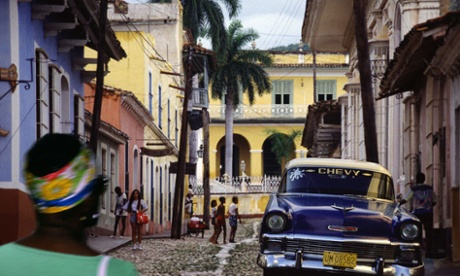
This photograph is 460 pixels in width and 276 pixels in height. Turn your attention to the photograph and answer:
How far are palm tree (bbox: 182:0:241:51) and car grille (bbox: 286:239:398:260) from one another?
51577 mm

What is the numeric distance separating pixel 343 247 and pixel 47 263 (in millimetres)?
11001

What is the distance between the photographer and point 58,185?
3.43m

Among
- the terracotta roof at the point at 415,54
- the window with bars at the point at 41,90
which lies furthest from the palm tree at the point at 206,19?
the window with bars at the point at 41,90

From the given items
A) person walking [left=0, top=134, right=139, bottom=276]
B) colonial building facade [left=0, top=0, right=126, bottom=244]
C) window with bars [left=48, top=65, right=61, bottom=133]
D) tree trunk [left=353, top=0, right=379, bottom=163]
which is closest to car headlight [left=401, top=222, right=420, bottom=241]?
colonial building facade [left=0, top=0, right=126, bottom=244]

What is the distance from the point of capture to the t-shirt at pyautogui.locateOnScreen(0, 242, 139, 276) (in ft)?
10.7

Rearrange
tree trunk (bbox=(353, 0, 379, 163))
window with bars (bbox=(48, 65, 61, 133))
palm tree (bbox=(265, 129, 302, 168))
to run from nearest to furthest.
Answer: tree trunk (bbox=(353, 0, 379, 163)) → window with bars (bbox=(48, 65, 61, 133)) → palm tree (bbox=(265, 129, 302, 168))

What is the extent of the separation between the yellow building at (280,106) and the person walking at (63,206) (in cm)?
8441

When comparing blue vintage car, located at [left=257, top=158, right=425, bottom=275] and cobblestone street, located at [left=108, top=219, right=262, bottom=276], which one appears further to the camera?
cobblestone street, located at [left=108, top=219, right=262, bottom=276]

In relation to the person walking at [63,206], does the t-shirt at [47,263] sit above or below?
below

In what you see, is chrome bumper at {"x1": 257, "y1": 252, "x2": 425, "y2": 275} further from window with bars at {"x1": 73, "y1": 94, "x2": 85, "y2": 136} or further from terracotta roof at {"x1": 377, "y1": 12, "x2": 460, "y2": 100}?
window with bars at {"x1": 73, "y1": 94, "x2": 85, "y2": 136}

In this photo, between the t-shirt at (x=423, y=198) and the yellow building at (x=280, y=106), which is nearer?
the t-shirt at (x=423, y=198)

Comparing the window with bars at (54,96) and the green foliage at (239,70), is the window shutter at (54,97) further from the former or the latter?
the green foliage at (239,70)

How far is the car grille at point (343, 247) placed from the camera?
46.2 feet

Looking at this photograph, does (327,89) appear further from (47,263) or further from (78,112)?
(47,263)
